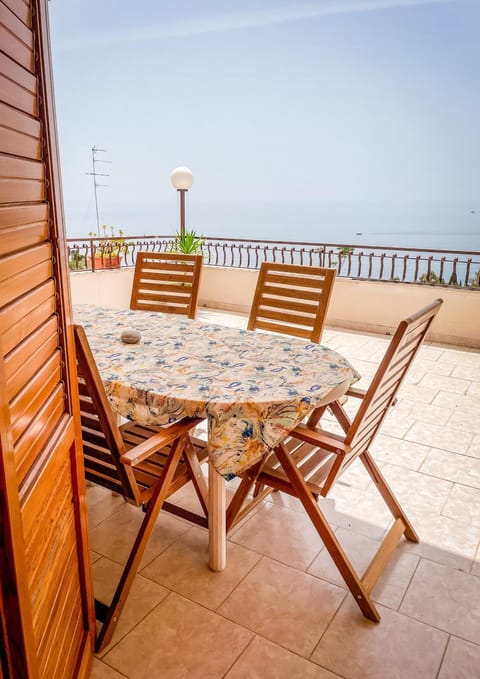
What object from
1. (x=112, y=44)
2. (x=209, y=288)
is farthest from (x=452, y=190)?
(x=209, y=288)

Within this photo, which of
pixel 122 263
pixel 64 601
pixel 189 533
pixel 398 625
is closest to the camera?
pixel 64 601

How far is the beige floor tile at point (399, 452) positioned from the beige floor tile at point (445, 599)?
0.79 m

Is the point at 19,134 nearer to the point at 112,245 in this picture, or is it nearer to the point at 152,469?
the point at 152,469

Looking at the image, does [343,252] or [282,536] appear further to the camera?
[343,252]

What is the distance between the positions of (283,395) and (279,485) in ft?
1.18

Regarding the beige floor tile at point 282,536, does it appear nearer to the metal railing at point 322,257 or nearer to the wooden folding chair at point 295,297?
the wooden folding chair at point 295,297

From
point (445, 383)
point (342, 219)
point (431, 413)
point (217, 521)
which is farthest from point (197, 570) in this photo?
point (342, 219)

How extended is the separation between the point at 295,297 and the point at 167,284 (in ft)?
2.88

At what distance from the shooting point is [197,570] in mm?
1749

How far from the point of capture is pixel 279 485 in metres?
1.66

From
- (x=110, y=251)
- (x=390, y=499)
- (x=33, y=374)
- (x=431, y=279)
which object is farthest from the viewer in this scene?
(x=110, y=251)

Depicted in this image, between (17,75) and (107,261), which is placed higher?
(17,75)

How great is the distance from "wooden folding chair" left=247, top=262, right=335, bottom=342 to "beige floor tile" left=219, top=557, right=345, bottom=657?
1.26 m

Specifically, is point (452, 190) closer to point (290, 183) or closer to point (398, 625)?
point (290, 183)
